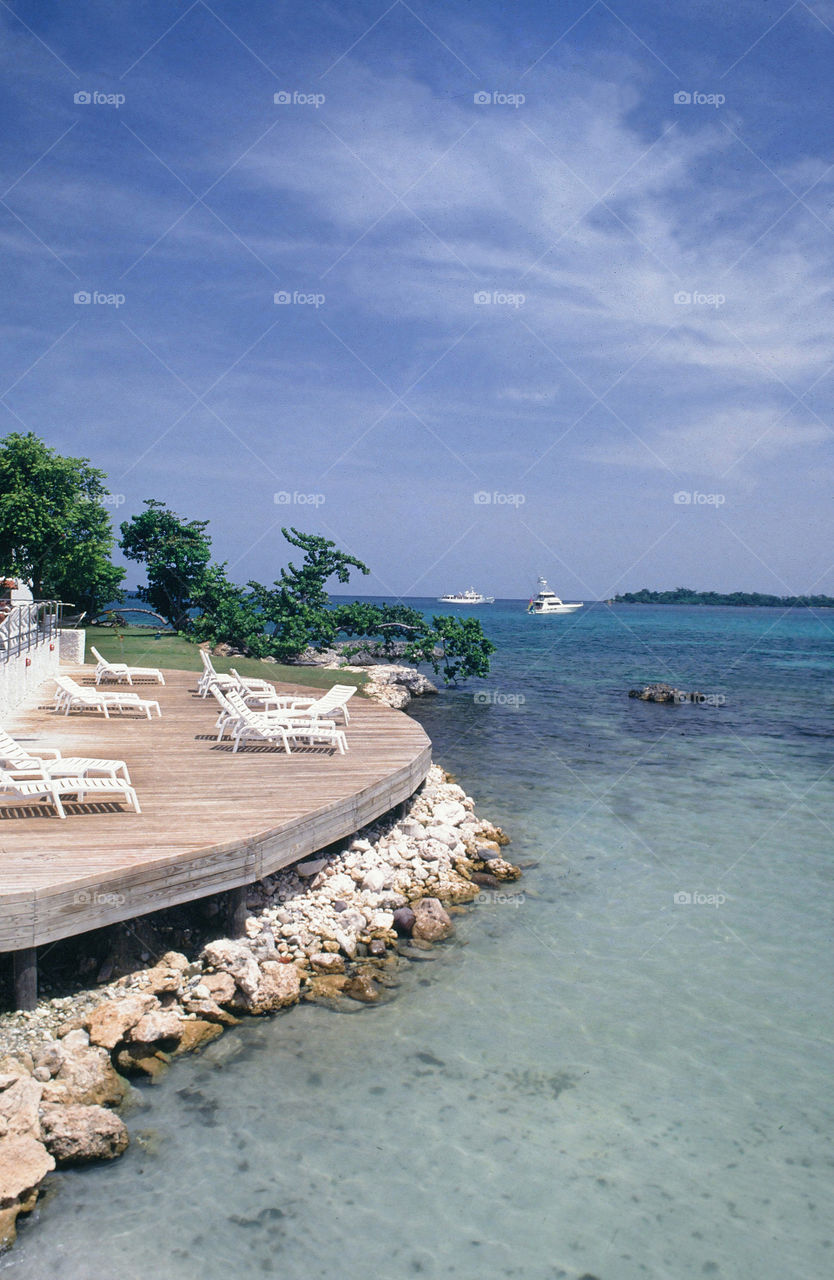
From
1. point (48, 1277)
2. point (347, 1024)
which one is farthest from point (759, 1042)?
point (48, 1277)

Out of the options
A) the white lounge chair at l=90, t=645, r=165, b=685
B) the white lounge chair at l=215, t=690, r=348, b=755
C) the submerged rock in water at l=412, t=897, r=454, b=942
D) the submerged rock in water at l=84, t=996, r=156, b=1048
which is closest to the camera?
the submerged rock in water at l=84, t=996, r=156, b=1048

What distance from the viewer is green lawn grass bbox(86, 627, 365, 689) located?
27.1 meters

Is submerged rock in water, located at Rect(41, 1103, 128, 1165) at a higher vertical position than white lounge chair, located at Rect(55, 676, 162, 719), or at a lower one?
lower

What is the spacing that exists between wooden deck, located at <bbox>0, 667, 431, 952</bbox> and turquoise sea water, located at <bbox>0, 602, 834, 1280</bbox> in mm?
1642

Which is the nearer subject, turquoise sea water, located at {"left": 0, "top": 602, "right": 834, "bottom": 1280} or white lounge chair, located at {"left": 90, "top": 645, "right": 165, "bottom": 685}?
turquoise sea water, located at {"left": 0, "top": 602, "right": 834, "bottom": 1280}

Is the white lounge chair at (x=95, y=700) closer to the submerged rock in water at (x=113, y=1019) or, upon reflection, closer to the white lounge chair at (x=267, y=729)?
the white lounge chair at (x=267, y=729)

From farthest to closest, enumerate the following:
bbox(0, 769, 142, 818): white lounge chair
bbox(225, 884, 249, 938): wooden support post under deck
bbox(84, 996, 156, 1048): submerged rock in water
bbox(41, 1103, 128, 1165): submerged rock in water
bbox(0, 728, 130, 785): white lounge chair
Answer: bbox(0, 728, 130, 785): white lounge chair
bbox(0, 769, 142, 818): white lounge chair
bbox(225, 884, 249, 938): wooden support post under deck
bbox(84, 996, 156, 1048): submerged rock in water
bbox(41, 1103, 128, 1165): submerged rock in water

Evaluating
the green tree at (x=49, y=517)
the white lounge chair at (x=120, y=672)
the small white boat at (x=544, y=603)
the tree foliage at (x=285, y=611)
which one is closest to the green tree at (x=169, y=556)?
the tree foliage at (x=285, y=611)

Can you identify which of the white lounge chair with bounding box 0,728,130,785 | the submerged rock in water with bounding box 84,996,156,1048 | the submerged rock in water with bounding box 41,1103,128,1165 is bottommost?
the submerged rock in water with bounding box 41,1103,128,1165

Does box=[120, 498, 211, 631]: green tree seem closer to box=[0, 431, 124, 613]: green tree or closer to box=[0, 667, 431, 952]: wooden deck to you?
box=[0, 431, 124, 613]: green tree

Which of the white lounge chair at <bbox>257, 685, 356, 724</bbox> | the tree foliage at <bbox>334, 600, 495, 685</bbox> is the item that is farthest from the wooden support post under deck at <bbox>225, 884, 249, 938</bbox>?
the tree foliage at <bbox>334, 600, 495, 685</bbox>

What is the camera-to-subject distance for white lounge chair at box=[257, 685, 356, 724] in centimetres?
1512

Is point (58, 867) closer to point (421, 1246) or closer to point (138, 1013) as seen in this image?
point (138, 1013)

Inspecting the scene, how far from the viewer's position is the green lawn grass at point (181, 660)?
2709 centimetres
